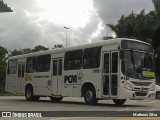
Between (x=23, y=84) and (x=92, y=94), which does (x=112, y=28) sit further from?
(x=92, y=94)

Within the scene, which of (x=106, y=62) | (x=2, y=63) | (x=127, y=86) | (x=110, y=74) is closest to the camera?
(x=127, y=86)

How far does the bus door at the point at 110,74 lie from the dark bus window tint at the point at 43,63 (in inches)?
229

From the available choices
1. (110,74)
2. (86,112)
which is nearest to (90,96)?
(110,74)

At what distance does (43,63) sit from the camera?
87.3 ft

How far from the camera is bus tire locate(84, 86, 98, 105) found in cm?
2142

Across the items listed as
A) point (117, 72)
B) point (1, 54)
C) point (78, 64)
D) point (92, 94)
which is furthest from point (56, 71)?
point (1, 54)

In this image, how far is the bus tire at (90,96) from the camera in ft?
70.3

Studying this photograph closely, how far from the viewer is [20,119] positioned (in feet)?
45.4

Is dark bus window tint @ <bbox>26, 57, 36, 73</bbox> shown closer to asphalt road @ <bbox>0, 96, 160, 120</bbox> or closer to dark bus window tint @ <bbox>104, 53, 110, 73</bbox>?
asphalt road @ <bbox>0, 96, 160, 120</bbox>

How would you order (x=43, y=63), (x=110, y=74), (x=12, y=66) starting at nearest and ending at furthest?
(x=110, y=74), (x=43, y=63), (x=12, y=66)

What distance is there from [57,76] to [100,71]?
433 centimetres

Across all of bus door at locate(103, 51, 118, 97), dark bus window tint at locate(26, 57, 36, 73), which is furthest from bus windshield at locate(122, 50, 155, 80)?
dark bus window tint at locate(26, 57, 36, 73)

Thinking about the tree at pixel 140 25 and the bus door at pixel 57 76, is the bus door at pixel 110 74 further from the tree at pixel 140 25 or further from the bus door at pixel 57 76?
the tree at pixel 140 25

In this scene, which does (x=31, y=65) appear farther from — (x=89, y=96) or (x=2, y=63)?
(x=2, y=63)
